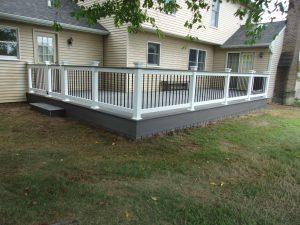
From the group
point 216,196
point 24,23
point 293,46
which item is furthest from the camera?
point 293,46

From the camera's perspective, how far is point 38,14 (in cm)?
877

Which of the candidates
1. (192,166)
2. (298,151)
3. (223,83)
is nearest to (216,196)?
(192,166)

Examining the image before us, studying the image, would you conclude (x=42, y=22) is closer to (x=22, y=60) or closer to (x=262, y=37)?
(x=22, y=60)

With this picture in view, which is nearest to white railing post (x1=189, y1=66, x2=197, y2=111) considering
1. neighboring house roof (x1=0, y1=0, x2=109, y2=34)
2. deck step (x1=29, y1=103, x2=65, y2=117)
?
deck step (x1=29, y1=103, x2=65, y2=117)

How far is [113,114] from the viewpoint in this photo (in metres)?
5.42

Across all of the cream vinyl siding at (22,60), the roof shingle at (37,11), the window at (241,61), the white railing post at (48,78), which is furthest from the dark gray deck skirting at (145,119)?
the window at (241,61)

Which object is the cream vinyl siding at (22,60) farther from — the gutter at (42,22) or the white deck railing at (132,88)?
the white deck railing at (132,88)

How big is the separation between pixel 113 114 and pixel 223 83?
4.15 metres

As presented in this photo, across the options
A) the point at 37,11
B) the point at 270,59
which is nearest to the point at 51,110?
the point at 37,11

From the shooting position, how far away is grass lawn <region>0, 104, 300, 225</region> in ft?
8.49

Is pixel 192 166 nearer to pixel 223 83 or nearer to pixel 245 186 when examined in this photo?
pixel 245 186

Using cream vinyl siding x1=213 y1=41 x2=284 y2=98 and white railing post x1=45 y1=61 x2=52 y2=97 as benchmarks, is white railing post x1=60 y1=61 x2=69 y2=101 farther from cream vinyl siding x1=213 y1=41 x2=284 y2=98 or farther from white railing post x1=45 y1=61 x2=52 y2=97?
cream vinyl siding x1=213 y1=41 x2=284 y2=98

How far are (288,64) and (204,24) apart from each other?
484 cm

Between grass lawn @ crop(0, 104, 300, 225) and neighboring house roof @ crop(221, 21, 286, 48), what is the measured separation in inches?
304
